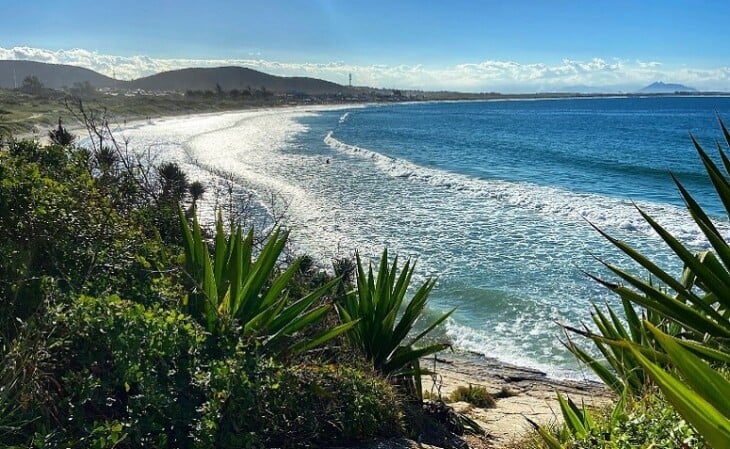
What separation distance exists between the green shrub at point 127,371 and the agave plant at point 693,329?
1995mm

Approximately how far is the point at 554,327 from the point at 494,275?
236cm

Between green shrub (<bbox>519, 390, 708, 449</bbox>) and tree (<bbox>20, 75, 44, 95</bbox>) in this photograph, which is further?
tree (<bbox>20, 75, 44, 95</bbox>)

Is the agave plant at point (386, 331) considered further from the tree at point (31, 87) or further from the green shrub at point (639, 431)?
the tree at point (31, 87)

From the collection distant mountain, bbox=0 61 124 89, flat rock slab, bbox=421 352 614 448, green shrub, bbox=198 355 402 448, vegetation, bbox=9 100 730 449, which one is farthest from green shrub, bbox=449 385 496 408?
distant mountain, bbox=0 61 124 89

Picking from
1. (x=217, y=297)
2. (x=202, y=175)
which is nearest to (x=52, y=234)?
(x=217, y=297)

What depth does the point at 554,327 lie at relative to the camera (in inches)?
369

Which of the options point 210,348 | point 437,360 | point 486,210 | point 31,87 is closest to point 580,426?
point 210,348

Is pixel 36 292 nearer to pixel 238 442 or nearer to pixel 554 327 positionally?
pixel 238 442

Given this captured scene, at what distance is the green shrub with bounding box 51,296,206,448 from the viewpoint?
2.67 meters

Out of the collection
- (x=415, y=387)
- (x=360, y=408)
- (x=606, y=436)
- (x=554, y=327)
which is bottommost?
(x=554, y=327)

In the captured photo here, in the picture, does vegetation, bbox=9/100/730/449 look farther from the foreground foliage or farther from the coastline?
the coastline

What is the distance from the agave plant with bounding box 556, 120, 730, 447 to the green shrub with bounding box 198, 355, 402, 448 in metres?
1.51

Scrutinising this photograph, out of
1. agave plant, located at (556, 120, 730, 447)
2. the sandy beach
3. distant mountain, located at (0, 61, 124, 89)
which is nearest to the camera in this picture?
agave plant, located at (556, 120, 730, 447)

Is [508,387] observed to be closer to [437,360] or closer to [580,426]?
[437,360]
